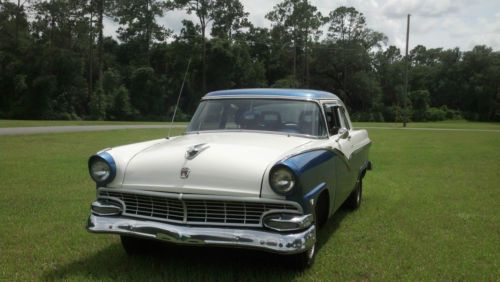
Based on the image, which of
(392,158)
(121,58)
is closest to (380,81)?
(121,58)

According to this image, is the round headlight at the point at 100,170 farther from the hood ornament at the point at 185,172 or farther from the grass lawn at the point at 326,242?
the grass lawn at the point at 326,242

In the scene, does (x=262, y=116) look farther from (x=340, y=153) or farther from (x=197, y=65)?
(x=197, y=65)

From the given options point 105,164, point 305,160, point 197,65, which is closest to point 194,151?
point 105,164

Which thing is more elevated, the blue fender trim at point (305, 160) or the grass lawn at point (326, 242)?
the blue fender trim at point (305, 160)

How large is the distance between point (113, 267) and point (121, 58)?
59049 millimetres

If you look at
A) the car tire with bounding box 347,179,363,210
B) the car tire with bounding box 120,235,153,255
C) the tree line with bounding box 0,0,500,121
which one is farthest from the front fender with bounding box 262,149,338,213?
the tree line with bounding box 0,0,500,121

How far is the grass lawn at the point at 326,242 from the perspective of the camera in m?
4.30

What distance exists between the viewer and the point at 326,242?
17.5 ft

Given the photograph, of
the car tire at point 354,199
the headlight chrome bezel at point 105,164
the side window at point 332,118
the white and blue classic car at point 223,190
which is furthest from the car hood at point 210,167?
the car tire at point 354,199

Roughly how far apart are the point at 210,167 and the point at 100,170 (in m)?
1.06

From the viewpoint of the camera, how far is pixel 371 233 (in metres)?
5.74

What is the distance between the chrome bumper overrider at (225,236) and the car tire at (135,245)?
653mm

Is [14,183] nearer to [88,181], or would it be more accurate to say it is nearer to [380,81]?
[88,181]

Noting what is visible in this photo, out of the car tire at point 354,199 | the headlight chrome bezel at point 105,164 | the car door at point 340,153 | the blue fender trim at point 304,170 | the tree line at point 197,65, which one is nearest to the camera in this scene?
the blue fender trim at point 304,170
